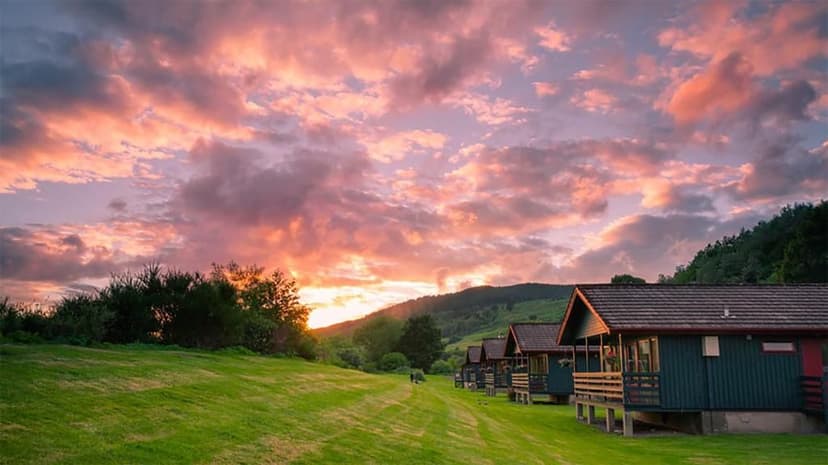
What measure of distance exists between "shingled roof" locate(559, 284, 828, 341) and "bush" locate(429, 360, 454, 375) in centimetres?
9765

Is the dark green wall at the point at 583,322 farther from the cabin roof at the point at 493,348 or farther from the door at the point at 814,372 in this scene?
the cabin roof at the point at 493,348

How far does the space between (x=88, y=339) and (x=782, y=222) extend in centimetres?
12041

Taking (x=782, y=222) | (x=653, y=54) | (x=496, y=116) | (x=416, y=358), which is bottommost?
(x=416, y=358)

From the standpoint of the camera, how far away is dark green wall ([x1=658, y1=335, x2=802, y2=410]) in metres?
24.0

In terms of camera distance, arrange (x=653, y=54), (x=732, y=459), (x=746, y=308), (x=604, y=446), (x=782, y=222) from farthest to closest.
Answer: (x=782, y=222)
(x=653, y=54)
(x=746, y=308)
(x=604, y=446)
(x=732, y=459)

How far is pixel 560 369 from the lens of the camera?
4566 centimetres

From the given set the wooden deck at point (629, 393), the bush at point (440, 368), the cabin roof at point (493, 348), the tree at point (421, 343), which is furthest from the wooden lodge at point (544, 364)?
the bush at point (440, 368)

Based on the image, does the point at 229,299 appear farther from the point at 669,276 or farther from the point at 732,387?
A: the point at 669,276

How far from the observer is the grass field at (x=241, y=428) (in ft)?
29.9

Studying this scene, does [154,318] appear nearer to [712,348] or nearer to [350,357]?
[712,348]

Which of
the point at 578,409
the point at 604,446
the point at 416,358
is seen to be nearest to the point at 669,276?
the point at 416,358

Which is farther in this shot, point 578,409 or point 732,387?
point 578,409

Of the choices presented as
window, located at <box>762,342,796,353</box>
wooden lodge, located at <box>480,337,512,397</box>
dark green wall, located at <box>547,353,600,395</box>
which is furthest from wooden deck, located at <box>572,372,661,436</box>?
wooden lodge, located at <box>480,337,512,397</box>

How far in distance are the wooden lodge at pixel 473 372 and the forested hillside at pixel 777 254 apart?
39.0 metres
